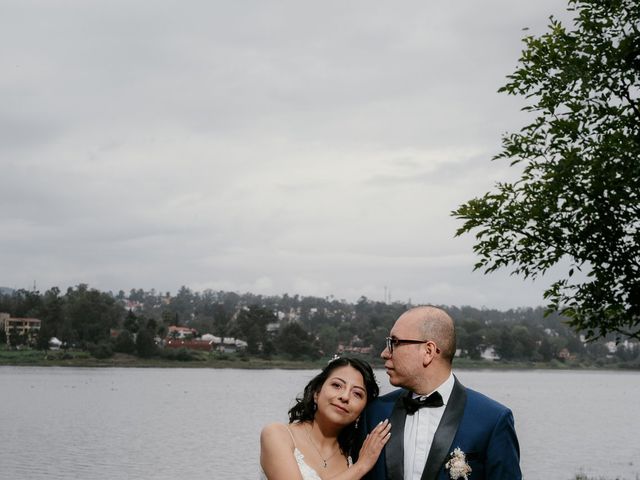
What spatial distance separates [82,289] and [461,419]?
183487 millimetres

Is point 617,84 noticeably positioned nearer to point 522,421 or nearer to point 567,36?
point 567,36

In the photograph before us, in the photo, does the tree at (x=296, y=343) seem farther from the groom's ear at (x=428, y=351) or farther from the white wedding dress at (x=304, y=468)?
the groom's ear at (x=428, y=351)

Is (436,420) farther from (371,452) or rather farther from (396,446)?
(371,452)

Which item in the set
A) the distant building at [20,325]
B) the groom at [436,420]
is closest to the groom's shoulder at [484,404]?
the groom at [436,420]

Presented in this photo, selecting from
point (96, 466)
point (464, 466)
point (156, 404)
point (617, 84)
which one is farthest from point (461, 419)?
point (156, 404)

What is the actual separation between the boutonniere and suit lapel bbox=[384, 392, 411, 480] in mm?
310

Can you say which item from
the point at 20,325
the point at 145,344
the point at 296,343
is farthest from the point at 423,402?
the point at 20,325

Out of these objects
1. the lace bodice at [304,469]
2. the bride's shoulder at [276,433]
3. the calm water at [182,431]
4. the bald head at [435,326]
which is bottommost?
the calm water at [182,431]

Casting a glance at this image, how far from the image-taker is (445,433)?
545 cm

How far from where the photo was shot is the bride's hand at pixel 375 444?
5.66 meters

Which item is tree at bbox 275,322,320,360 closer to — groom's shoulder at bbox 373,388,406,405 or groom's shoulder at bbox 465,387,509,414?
groom's shoulder at bbox 373,388,406,405

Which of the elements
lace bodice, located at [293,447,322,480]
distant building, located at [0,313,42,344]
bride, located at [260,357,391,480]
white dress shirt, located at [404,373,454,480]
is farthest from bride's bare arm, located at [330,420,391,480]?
distant building, located at [0,313,42,344]

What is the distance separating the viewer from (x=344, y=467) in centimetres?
626

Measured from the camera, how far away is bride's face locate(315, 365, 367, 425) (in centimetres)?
604
